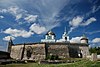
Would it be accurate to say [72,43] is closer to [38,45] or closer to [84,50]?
[84,50]

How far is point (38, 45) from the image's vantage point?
205ft

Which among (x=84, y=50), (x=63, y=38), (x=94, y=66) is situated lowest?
(x=94, y=66)

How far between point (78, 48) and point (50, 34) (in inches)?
495

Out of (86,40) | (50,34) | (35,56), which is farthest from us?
(50,34)

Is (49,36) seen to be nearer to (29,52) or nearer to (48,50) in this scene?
(48,50)

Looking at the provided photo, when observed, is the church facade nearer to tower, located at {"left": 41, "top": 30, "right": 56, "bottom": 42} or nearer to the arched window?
the arched window

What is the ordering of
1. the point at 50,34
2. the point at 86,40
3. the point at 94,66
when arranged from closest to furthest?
the point at 94,66 < the point at 86,40 < the point at 50,34

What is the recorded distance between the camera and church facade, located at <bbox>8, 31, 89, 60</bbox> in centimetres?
6149

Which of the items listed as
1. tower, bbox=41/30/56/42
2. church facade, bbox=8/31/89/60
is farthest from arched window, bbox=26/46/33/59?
tower, bbox=41/30/56/42

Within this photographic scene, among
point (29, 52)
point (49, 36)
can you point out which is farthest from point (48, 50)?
point (49, 36)

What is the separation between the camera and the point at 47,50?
203 feet

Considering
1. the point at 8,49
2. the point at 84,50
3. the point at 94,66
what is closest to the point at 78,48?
the point at 84,50

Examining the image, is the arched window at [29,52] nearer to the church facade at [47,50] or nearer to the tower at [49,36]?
the church facade at [47,50]

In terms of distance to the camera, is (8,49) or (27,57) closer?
(27,57)
